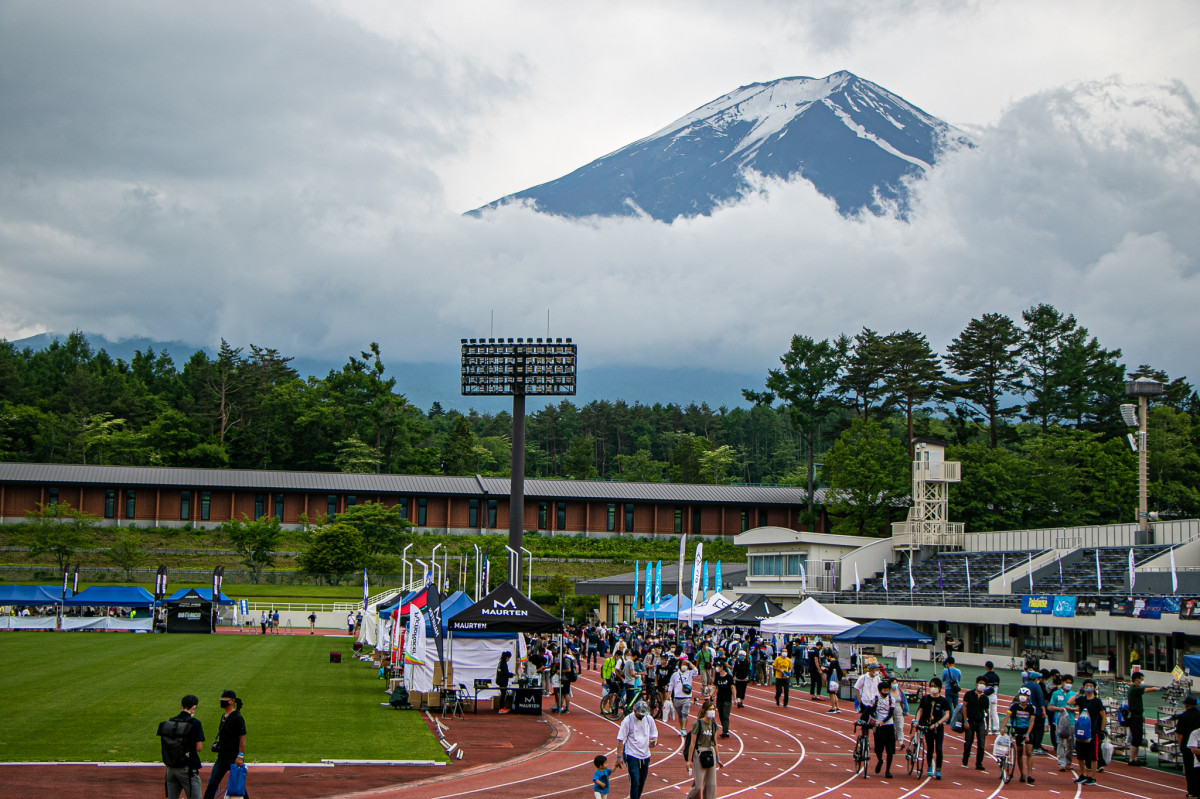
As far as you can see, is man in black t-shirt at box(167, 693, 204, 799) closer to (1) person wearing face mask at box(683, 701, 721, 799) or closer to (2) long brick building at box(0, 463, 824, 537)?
(1) person wearing face mask at box(683, 701, 721, 799)

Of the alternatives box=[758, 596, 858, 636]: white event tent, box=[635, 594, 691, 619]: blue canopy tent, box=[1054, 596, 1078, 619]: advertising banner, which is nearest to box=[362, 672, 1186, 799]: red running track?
box=[758, 596, 858, 636]: white event tent

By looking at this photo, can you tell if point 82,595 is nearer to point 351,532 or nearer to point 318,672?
point 351,532

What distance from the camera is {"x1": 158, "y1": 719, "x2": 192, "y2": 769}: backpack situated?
13.3 meters

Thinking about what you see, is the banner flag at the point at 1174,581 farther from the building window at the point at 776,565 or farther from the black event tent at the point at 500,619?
the black event tent at the point at 500,619

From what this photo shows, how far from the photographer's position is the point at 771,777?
19.3 metres

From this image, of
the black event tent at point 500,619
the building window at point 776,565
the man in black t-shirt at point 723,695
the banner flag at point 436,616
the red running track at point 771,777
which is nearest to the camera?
the red running track at point 771,777

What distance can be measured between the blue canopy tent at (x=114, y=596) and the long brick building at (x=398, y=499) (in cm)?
2722

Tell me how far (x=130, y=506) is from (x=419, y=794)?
80752 millimetres

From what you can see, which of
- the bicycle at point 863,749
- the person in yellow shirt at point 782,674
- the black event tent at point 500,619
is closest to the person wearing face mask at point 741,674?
the person in yellow shirt at point 782,674

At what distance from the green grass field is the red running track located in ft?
8.05

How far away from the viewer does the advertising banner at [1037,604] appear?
41.2m

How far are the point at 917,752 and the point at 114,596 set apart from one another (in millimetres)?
52302

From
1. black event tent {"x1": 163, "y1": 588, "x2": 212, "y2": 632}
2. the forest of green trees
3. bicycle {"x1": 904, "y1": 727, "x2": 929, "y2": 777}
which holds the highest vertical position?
the forest of green trees

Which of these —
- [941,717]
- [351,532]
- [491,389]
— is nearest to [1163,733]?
[941,717]
